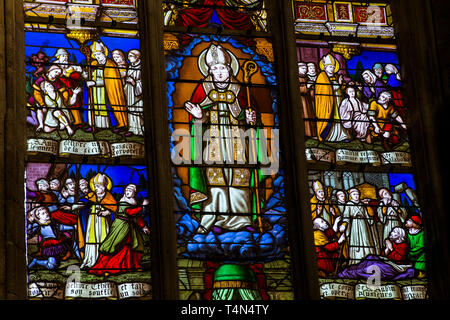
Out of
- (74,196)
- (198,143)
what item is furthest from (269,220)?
(74,196)

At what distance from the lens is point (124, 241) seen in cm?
1120

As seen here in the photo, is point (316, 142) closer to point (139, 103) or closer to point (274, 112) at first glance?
point (274, 112)

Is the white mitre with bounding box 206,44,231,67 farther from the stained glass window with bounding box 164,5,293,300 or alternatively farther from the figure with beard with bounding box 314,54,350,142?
the figure with beard with bounding box 314,54,350,142

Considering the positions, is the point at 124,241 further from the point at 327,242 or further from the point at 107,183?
the point at 327,242

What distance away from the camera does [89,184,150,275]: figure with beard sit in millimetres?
11070

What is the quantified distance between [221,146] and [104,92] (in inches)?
44.0

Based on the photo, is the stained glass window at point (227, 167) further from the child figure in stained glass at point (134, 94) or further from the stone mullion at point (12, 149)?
the stone mullion at point (12, 149)

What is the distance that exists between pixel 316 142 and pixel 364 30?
136 cm

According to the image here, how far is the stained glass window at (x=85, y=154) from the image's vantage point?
11.0 m

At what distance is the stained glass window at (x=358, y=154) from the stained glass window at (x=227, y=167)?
0.35 meters

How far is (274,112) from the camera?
12008 millimetres

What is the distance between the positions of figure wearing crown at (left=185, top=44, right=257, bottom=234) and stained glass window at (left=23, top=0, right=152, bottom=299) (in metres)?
0.51

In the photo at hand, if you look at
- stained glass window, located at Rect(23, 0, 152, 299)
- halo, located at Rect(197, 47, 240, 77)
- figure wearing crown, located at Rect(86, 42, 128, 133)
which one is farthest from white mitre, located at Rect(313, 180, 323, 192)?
figure wearing crown, located at Rect(86, 42, 128, 133)

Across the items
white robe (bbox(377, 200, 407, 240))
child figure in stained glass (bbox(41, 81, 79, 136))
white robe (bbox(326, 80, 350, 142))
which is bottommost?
white robe (bbox(377, 200, 407, 240))
